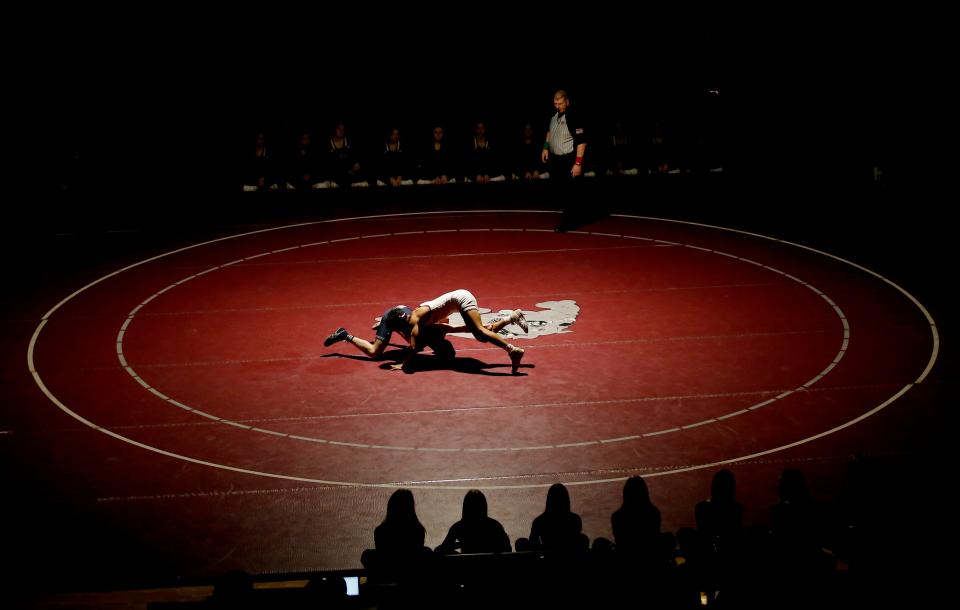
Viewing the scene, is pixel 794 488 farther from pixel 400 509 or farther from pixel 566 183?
pixel 566 183

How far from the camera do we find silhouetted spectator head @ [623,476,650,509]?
193 inches

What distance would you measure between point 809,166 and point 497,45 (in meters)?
6.47

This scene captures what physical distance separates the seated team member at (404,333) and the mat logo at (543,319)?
66 cm

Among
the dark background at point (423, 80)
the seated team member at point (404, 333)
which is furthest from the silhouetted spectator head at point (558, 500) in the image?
the dark background at point (423, 80)

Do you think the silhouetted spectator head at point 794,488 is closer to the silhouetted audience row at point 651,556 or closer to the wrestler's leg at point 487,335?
the silhouetted audience row at point 651,556

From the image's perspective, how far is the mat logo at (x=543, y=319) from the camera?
9445 millimetres

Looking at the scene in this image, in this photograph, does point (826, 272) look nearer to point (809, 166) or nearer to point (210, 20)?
point (809, 166)

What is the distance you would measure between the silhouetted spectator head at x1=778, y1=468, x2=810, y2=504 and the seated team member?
3.86 meters

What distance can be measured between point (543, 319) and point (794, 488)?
508 cm

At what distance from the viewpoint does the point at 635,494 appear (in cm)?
494

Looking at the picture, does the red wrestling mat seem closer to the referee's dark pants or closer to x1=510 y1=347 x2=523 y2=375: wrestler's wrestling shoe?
x1=510 y1=347 x2=523 y2=375: wrestler's wrestling shoe

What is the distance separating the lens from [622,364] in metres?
8.61

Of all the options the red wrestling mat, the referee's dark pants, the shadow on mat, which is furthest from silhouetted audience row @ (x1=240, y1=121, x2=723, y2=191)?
the shadow on mat

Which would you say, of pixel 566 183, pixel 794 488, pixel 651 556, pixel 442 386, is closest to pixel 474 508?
pixel 651 556
